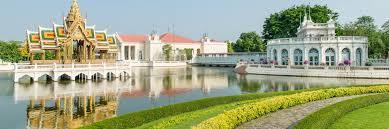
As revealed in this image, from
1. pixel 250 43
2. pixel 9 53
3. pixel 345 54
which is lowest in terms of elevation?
pixel 345 54

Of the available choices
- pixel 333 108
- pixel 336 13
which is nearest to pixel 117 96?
pixel 333 108

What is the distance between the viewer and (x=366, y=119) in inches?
540

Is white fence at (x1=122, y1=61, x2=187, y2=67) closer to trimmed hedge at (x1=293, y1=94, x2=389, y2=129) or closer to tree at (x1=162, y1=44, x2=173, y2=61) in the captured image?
tree at (x1=162, y1=44, x2=173, y2=61)

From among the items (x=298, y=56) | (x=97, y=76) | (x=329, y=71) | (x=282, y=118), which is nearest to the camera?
(x=282, y=118)

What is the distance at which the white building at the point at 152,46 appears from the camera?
10000 centimetres

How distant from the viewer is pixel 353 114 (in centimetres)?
1493

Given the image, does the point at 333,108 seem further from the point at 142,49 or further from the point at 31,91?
the point at 142,49

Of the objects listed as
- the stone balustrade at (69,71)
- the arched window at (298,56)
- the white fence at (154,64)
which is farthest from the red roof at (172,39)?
the stone balustrade at (69,71)

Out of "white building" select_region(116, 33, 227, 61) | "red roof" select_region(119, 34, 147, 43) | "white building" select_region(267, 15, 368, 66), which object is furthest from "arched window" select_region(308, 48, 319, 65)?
"red roof" select_region(119, 34, 147, 43)

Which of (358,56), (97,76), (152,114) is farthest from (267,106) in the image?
(358,56)

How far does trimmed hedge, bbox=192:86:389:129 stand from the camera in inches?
455

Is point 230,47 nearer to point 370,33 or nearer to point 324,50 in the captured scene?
point 370,33

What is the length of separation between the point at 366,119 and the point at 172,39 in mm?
96490

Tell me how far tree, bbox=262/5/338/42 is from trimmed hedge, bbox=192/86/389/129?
49.8m
